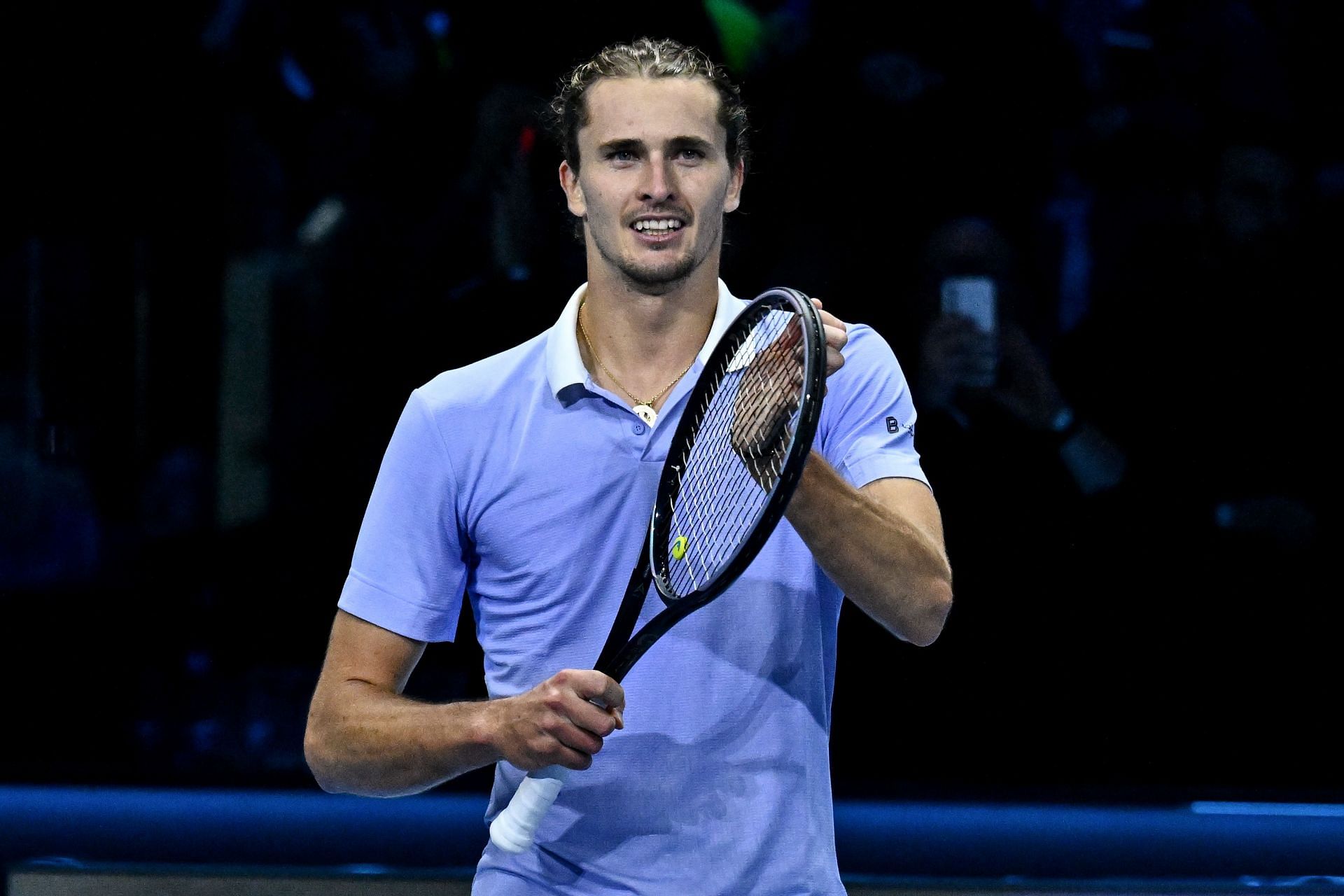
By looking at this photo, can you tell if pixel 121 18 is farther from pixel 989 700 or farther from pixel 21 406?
pixel 989 700

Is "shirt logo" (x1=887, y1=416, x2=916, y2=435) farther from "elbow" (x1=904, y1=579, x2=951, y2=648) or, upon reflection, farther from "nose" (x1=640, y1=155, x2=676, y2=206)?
"nose" (x1=640, y1=155, x2=676, y2=206)

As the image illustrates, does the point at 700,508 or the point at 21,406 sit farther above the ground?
the point at 21,406

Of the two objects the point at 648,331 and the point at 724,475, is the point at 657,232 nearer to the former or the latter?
the point at 648,331

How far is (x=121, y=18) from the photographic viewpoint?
9.15 ft

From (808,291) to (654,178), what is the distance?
50.8 inches

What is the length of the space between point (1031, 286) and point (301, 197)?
1.38 m

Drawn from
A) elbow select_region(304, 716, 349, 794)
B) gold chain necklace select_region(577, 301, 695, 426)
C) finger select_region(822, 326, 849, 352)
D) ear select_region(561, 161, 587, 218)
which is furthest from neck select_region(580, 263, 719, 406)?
elbow select_region(304, 716, 349, 794)

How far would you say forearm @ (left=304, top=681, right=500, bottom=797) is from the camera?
1.28 meters

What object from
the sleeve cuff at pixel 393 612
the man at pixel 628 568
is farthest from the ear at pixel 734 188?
the sleeve cuff at pixel 393 612

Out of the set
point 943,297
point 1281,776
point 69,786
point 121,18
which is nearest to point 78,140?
point 121,18

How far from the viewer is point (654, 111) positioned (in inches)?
58.2

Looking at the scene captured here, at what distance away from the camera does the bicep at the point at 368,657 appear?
1.45 meters

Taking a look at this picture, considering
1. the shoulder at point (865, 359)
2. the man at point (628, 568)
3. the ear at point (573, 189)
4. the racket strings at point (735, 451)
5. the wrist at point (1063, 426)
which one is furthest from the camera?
the wrist at point (1063, 426)

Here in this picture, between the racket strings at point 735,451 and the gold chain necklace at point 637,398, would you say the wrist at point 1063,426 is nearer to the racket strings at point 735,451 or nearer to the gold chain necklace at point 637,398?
the gold chain necklace at point 637,398
